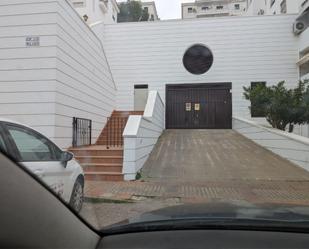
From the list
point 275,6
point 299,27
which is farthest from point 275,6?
point 299,27

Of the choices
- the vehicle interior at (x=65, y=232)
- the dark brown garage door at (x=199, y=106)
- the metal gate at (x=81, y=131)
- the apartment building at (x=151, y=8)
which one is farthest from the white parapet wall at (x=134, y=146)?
the apartment building at (x=151, y=8)

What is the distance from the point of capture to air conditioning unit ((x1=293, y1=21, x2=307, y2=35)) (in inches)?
783

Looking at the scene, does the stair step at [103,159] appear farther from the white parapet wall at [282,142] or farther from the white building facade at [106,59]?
the white parapet wall at [282,142]

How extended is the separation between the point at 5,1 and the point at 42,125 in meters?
3.44

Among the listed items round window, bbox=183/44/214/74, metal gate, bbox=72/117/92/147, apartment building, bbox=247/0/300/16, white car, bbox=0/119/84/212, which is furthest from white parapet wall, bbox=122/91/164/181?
apartment building, bbox=247/0/300/16

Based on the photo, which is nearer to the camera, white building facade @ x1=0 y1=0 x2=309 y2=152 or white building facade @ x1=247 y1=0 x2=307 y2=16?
white building facade @ x1=0 y1=0 x2=309 y2=152

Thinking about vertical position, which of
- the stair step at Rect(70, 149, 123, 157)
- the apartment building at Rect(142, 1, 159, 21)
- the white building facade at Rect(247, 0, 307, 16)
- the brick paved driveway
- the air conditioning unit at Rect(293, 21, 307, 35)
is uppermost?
the apartment building at Rect(142, 1, 159, 21)

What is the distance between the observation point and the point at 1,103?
1002 cm

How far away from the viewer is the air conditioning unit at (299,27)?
19.9 meters

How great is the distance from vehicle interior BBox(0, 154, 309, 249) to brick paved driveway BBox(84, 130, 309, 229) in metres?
3.01

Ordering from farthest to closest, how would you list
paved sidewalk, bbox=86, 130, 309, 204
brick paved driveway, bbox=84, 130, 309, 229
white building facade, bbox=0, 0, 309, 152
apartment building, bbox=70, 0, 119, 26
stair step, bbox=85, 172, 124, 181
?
apartment building, bbox=70, 0, 119, 26
white building facade, bbox=0, 0, 309, 152
stair step, bbox=85, 172, 124, 181
paved sidewalk, bbox=86, 130, 309, 204
brick paved driveway, bbox=84, 130, 309, 229

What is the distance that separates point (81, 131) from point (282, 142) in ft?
21.0

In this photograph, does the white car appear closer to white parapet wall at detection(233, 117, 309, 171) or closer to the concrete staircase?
the concrete staircase

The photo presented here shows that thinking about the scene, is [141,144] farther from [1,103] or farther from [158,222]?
[158,222]
